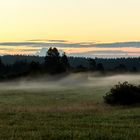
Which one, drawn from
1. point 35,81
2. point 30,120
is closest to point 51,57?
point 35,81

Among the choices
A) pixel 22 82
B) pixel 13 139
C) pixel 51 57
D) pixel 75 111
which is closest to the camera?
pixel 13 139

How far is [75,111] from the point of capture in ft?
108

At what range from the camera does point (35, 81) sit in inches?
4272

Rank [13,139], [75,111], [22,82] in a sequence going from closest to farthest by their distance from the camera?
1. [13,139]
2. [75,111]
3. [22,82]

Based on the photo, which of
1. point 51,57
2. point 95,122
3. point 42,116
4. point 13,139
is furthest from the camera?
point 51,57

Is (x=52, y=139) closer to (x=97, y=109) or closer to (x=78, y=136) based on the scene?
(x=78, y=136)

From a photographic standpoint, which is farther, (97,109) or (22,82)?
(22,82)

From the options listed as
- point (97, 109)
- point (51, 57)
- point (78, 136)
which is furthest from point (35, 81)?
point (78, 136)

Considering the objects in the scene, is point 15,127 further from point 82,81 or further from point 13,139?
point 82,81

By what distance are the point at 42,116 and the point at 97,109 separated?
6.97 metres

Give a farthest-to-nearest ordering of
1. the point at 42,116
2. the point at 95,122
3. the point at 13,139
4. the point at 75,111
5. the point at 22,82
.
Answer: the point at 22,82, the point at 75,111, the point at 42,116, the point at 95,122, the point at 13,139

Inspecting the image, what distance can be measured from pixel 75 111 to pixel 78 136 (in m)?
13.1

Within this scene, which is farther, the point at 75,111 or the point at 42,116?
the point at 75,111

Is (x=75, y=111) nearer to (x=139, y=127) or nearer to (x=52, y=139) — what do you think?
(x=139, y=127)
